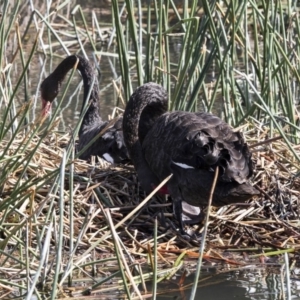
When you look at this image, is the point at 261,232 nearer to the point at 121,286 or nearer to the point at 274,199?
the point at 274,199

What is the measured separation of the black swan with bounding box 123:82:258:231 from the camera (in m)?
4.11

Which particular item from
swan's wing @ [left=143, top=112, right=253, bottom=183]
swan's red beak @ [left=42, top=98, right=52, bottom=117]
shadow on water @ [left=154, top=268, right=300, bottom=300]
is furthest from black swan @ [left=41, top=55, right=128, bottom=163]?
shadow on water @ [left=154, top=268, right=300, bottom=300]

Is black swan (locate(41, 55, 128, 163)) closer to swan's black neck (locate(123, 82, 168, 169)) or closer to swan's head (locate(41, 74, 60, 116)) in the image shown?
swan's head (locate(41, 74, 60, 116))

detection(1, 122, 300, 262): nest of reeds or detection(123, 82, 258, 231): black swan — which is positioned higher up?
detection(123, 82, 258, 231): black swan

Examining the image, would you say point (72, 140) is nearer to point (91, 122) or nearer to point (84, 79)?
point (91, 122)

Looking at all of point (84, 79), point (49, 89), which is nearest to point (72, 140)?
point (84, 79)

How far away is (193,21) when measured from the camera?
17.1ft

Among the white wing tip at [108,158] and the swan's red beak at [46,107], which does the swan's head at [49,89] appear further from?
the white wing tip at [108,158]

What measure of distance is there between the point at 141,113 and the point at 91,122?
1384mm

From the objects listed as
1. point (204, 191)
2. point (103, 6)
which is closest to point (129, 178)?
point (204, 191)

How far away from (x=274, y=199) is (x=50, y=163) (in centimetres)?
123

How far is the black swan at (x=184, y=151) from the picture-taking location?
4.11m

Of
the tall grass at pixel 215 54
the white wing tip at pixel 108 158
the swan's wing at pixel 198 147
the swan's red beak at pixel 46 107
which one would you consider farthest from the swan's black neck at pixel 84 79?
the swan's wing at pixel 198 147

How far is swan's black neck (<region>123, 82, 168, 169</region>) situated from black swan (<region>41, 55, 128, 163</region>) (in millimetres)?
300
